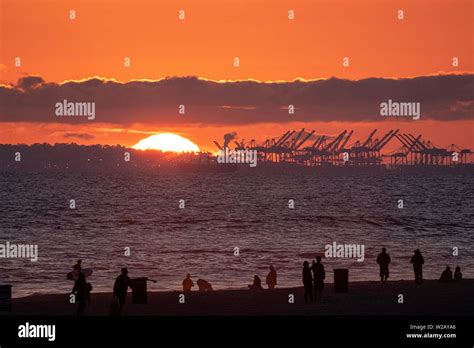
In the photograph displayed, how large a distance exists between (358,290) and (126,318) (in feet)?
44.7

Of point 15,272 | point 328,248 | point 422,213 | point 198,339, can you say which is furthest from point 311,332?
point 422,213

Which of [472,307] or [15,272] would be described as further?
[15,272]

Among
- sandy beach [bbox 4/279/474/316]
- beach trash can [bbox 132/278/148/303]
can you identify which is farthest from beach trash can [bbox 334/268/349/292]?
beach trash can [bbox 132/278/148/303]

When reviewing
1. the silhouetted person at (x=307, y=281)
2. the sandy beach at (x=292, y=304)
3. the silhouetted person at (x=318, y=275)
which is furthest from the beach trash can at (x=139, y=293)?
the silhouetted person at (x=318, y=275)

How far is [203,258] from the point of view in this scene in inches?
2785

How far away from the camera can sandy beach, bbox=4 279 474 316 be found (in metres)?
31.1

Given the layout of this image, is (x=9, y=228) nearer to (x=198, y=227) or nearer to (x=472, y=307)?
(x=198, y=227)
